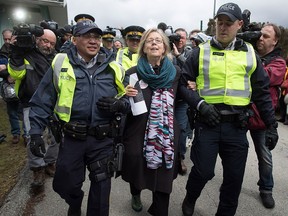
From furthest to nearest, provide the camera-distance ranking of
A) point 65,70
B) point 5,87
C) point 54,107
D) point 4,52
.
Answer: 1. point 4,52
2. point 5,87
3. point 54,107
4. point 65,70

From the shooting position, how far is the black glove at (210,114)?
257 centimetres

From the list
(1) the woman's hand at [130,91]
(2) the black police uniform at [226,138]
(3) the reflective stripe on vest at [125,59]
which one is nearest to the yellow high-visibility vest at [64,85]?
(1) the woman's hand at [130,91]

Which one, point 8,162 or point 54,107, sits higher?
point 54,107

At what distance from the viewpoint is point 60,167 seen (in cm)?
247

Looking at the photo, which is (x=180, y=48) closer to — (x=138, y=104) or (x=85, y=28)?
(x=138, y=104)

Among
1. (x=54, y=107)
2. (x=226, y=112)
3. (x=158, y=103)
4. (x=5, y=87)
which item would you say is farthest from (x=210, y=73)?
(x=5, y=87)

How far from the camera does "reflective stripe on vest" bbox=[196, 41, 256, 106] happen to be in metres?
2.56

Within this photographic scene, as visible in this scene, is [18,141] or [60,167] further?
[18,141]

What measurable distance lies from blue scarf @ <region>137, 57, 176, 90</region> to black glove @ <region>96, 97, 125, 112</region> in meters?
0.37

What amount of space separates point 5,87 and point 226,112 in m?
4.07

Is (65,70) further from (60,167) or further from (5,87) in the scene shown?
(5,87)

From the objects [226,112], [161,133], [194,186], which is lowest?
[194,186]

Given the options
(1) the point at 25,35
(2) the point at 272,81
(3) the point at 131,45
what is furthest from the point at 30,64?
(2) the point at 272,81

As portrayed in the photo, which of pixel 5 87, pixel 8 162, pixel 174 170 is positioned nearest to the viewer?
pixel 174 170
